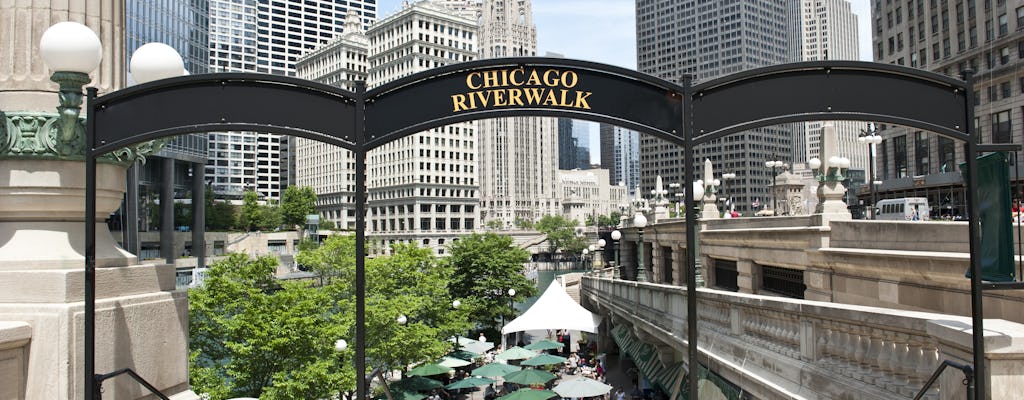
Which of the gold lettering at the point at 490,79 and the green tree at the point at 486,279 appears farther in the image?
the green tree at the point at 486,279

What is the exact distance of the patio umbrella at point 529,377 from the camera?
1012 inches

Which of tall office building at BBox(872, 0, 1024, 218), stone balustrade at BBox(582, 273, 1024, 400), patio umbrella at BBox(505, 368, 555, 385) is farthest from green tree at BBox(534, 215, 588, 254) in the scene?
stone balustrade at BBox(582, 273, 1024, 400)

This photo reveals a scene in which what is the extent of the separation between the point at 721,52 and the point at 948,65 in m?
88.9

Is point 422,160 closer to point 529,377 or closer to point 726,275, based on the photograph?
point 529,377

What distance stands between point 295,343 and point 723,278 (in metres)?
14.2

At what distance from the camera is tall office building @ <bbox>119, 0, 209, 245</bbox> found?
63.4 meters

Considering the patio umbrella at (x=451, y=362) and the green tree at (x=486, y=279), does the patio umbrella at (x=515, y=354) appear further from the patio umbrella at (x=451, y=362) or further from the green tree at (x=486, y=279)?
the green tree at (x=486, y=279)

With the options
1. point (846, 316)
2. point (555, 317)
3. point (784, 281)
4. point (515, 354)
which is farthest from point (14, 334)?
point (515, 354)

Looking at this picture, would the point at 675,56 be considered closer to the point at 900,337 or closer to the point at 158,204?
the point at 158,204

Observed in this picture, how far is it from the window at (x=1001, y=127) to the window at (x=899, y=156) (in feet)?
44.5

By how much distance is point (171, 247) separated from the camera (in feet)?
219

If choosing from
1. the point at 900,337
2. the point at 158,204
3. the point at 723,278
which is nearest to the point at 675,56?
the point at 158,204

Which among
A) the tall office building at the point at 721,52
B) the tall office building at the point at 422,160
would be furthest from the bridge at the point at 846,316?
the tall office building at the point at 422,160

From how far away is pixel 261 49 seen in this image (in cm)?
18738
